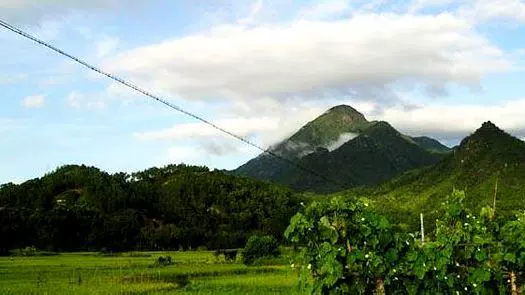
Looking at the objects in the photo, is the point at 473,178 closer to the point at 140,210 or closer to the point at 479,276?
the point at 140,210

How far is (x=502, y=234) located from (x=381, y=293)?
2.07 metres

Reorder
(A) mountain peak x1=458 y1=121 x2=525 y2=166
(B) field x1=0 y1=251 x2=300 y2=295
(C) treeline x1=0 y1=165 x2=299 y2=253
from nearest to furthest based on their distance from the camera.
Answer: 1. (B) field x1=0 y1=251 x2=300 y2=295
2. (C) treeline x1=0 y1=165 x2=299 y2=253
3. (A) mountain peak x1=458 y1=121 x2=525 y2=166

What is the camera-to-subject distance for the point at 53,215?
5959cm

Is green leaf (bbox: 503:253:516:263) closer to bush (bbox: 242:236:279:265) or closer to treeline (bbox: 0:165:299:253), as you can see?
bush (bbox: 242:236:279:265)

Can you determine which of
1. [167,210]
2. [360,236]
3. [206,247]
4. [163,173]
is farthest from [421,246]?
[163,173]

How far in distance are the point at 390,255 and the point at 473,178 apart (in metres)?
93.9

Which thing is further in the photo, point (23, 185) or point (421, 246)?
point (23, 185)

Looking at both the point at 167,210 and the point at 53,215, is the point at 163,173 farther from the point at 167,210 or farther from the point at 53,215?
the point at 53,215

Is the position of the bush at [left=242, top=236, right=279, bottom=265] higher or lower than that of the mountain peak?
lower

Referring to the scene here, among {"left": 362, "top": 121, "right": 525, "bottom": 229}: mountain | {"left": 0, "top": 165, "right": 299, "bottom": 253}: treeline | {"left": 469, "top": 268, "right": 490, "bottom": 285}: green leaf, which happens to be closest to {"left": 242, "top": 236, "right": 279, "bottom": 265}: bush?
{"left": 0, "top": 165, "right": 299, "bottom": 253}: treeline

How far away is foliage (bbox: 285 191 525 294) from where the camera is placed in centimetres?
863

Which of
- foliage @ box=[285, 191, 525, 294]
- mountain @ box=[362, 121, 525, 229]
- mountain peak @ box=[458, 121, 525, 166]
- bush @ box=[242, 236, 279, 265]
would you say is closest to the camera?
foliage @ box=[285, 191, 525, 294]

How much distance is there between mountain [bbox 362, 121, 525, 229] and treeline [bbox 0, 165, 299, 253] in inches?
700

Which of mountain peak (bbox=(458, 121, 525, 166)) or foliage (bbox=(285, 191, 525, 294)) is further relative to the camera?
mountain peak (bbox=(458, 121, 525, 166))
